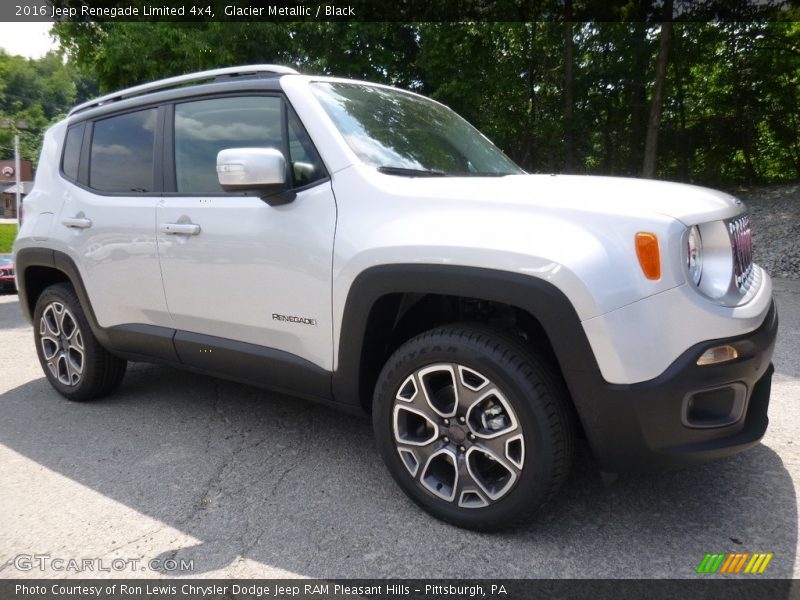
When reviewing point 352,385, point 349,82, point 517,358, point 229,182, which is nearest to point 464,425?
point 517,358

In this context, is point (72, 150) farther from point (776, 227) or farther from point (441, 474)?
point (776, 227)

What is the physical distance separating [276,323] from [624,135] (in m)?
14.6

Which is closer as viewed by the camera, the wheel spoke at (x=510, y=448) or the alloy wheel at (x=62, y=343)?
the wheel spoke at (x=510, y=448)

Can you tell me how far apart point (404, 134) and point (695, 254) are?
4.91 feet

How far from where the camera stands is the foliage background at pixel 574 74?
1370 centimetres

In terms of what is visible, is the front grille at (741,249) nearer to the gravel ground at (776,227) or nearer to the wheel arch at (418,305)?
the wheel arch at (418,305)

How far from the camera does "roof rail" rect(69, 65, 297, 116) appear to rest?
308cm

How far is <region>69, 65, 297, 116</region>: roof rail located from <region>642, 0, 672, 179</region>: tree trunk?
473 inches

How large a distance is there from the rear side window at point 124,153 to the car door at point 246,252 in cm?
21

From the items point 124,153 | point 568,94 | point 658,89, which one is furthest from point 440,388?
point 568,94

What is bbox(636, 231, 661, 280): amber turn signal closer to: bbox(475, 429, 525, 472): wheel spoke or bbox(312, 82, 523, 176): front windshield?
bbox(475, 429, 525, 472): wheel spoke

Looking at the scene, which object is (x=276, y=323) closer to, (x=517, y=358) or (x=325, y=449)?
(x=325, y=449)

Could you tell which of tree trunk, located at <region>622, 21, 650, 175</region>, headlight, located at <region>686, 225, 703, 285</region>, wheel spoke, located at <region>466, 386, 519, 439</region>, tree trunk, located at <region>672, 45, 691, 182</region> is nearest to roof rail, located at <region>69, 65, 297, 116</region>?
wheel spoke, located at <region>466, 386, 519, 439</region>

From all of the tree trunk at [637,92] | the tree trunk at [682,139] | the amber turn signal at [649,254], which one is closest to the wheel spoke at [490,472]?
the amber turn signal at [649,254]
